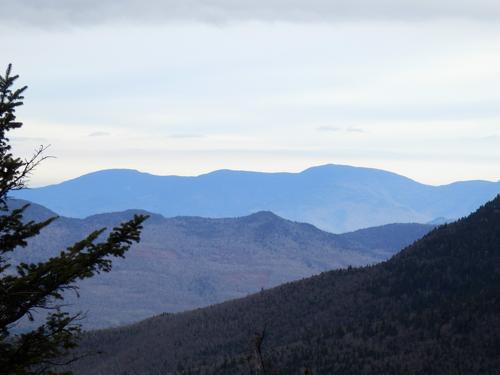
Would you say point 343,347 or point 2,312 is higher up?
point 2,312

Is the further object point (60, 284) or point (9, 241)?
point (9, 241)

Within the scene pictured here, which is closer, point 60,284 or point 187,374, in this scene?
point 60,284

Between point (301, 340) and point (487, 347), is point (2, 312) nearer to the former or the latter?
point (487, 347)

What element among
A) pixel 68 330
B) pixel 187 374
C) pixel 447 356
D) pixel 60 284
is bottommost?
pixel 187 374

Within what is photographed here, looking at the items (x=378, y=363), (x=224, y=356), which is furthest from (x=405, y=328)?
(x=224, y=356)

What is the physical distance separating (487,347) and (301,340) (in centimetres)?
5705

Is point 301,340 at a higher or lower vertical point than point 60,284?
lower

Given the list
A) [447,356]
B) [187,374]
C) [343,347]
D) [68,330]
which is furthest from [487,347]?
[68,330]

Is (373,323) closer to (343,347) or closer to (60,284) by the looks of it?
(343,347)

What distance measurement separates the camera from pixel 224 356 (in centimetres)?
19862

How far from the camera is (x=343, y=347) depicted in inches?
6909

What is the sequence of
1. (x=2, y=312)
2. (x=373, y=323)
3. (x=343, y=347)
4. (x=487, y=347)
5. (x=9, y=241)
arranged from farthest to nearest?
(x=373, y=323), (x=343, y=347), (x=487, y=347), (x=9, y=241), (x=2, y=312)

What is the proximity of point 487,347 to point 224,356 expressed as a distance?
7333cm

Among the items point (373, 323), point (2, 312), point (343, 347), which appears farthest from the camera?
point (373, 323)
